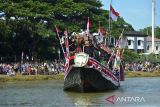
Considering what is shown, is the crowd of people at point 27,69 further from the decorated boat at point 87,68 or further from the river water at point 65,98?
the decorated boat at point 87,68

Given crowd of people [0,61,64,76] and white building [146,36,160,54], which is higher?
white building [146,36,160,54]

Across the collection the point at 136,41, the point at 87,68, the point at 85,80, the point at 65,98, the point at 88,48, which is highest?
the point at 136,41

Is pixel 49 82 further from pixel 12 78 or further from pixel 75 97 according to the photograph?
pixel 75 97

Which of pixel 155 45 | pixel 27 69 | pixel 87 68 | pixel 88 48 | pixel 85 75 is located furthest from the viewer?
pixel 155 45

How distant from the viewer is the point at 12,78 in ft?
185

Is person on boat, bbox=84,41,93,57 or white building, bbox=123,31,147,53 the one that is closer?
person on boat, bbox=84,41,93,57

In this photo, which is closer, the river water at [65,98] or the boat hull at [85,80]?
the river water at [65,98]

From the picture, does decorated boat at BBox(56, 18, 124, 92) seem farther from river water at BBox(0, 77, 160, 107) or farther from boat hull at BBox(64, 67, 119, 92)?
river water at BBox(0, 77, 160, 107)

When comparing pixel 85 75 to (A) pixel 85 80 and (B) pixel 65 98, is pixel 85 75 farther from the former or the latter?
(B) pixel 65 98

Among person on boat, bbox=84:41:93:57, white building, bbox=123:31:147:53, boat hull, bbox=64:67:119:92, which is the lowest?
boat hull, bbox=64:67:119:92

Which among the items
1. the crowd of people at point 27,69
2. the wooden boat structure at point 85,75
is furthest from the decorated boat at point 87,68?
the crowd of people at point 27,69

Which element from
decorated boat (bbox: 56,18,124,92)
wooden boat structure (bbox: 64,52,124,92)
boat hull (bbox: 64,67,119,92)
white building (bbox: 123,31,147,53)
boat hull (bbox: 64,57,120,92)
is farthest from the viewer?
white building (bbox: 123,31,147,53)

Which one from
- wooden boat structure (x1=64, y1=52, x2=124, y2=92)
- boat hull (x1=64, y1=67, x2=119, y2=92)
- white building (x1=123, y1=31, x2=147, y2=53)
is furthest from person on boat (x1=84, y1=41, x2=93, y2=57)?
white building (x1=123, y1=31, x2=147, y2=53)


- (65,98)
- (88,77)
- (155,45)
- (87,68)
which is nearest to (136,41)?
(155,45)
